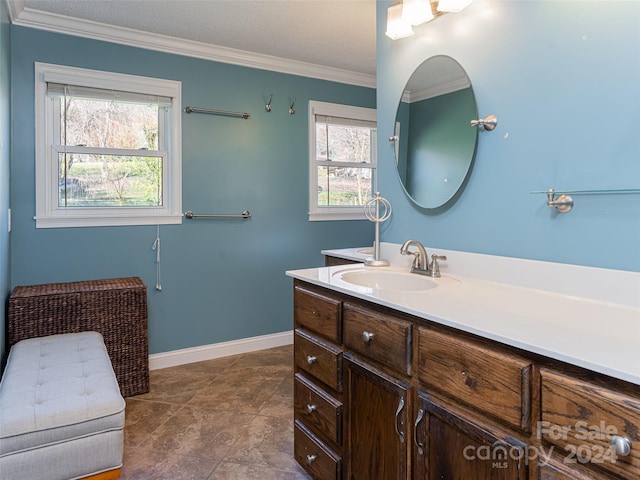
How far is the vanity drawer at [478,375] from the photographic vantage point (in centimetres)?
87

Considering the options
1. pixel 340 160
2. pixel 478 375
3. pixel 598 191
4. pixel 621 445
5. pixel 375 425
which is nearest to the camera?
pixel 621 445

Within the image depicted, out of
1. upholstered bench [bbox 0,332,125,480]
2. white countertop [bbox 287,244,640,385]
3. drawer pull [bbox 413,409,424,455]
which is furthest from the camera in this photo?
upholstered bench [bbox 0,332,125,480]

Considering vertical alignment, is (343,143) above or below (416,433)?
above

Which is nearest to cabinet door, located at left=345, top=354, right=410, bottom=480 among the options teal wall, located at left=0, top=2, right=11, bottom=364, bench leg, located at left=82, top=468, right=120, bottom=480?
bench leg, located at left=82, top=468, right=120, bottom=480

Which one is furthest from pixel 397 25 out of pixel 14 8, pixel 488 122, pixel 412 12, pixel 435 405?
pixel 14 8

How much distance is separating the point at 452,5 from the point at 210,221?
2.30 metres

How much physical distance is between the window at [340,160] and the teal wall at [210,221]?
0.08 meters

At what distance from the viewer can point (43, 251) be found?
270 cm

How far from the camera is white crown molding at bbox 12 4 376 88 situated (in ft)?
8.41

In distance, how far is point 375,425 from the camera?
52.0 inches

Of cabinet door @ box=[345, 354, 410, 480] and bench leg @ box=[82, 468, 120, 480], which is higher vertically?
cabinet door @ box=[345, 354, 410, 480]

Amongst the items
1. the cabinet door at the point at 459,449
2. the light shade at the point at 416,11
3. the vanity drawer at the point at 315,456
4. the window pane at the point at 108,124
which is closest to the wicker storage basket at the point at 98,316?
the window pane at the point at 108,124

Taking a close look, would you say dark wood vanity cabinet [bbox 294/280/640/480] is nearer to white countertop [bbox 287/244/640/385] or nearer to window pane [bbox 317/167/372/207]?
white countertop [bbox 287/244/640/385]

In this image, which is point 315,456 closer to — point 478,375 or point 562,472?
point 478,375
